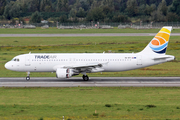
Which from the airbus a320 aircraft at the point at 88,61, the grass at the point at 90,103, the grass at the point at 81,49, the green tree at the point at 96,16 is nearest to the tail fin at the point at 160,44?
the airbus a320 aircraft at the point at 88,61

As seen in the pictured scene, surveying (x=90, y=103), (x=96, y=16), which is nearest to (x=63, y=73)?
(x=90, y=103)

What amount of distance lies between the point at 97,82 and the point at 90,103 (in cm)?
1330

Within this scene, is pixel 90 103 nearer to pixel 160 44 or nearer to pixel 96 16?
pixel 160 44

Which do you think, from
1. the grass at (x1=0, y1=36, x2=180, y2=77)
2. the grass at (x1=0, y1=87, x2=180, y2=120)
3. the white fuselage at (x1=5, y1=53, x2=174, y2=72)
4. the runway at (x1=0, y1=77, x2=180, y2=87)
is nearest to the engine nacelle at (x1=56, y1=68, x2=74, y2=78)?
the runway at (x1=0, y1=77, x2=180, y2=87)

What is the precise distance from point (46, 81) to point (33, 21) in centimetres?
15258

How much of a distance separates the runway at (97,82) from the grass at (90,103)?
279 centimetres

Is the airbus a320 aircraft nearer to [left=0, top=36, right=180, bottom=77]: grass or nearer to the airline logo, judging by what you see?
the airline logo

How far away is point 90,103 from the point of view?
29.6 metres

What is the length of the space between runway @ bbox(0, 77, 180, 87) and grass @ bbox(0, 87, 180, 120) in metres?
2.79

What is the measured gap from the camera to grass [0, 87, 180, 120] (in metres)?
25.1

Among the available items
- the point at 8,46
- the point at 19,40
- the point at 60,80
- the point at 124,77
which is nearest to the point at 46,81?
the point at 60,80

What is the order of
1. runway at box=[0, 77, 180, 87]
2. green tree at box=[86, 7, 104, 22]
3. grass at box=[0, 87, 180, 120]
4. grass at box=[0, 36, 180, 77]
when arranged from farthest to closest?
green tree at box=[86, 7, 104, 22] → grass at box=[0, 36, 180, 77] → runway at box=[0, 77, 180, 87] → grass at box=[0, 87, 180, 120]

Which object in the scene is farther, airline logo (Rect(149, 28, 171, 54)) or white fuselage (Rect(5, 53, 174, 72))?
airline logo (Rect(149, 28, 171, 54))

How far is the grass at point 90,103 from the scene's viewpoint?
25094mm
